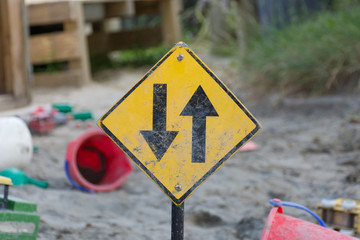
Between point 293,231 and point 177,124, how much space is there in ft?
1.78

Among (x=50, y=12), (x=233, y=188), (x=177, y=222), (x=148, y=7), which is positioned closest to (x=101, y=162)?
(x=233, y=188)

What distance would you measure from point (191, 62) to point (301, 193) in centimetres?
136

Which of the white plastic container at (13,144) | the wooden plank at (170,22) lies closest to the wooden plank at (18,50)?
the white plastic container at (13,144)

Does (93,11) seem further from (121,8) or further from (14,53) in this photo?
(14,53)

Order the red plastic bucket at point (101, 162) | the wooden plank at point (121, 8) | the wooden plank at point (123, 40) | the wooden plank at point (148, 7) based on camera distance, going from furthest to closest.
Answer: the wooden plank at point (148, 7) → the wooden plank at point (123, 40) → the wooden plank at point (121, 8) → the red plastic bucket at point (101, 162)

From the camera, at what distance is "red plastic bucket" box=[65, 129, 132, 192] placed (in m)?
2.88

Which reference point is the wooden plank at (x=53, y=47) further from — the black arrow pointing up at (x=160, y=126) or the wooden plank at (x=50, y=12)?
the black arrow pointing up at (x=160, y=126)

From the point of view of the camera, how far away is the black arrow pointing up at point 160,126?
5.27 feet

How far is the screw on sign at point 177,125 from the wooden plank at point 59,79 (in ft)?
12.7

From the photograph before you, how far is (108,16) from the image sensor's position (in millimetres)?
6438

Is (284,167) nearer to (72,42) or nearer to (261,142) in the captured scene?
(261,142)

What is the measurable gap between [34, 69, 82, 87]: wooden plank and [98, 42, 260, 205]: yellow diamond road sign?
152 inches

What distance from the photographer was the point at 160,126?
5.28 ft

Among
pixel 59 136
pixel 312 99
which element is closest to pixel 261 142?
pixel 312 99
